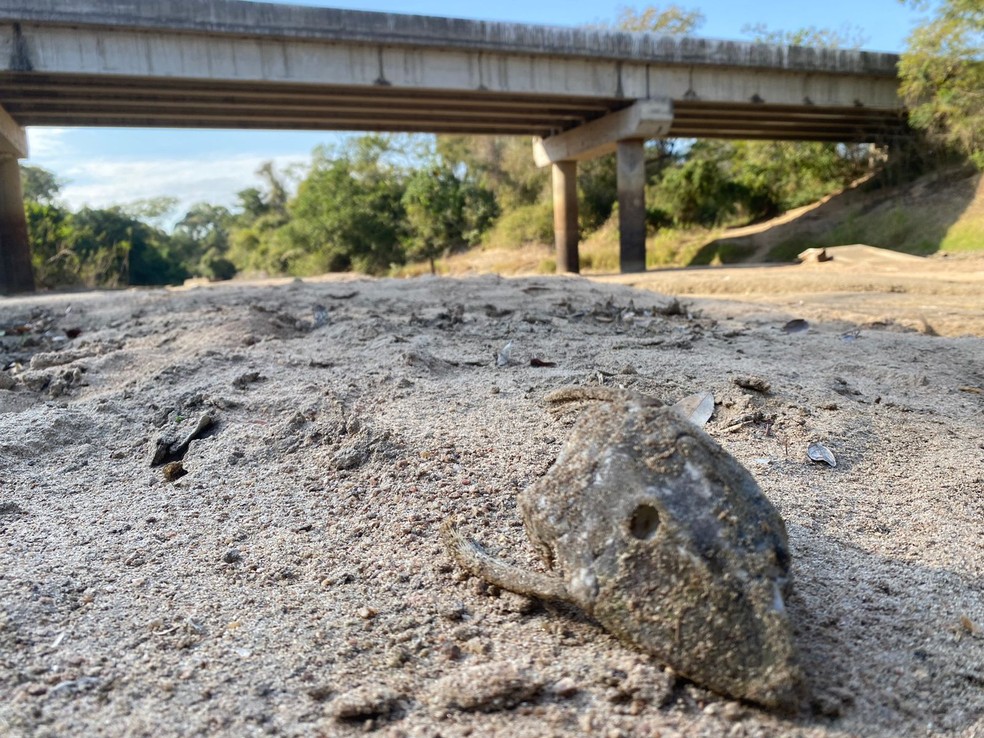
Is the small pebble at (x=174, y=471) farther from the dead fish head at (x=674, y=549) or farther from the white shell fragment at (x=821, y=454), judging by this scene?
the white shell fragment at (x=821, y=454)

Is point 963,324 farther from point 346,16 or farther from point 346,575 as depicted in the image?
point 346,16

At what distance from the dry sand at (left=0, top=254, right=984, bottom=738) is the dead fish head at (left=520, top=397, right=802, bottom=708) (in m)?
0.10

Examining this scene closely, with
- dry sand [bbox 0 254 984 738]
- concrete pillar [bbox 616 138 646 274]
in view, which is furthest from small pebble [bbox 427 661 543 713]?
concrete pillar [bbox 616 138 646 274]

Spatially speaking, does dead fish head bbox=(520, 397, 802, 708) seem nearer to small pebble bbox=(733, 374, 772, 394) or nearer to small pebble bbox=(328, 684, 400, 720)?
small pebble bbox=(328, 684, 400, 720)

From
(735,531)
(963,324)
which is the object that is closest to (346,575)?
(735,531)

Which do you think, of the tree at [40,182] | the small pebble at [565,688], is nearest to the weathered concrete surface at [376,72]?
the small pebble at [565,688]

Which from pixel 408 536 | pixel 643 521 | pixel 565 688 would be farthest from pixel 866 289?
pixel 565 688

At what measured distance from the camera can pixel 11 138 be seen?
1507cm

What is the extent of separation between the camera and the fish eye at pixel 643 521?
181cm

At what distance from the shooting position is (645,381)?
12.6 ft

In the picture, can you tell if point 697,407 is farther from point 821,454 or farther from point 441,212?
point 441,212

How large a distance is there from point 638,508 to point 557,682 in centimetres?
44

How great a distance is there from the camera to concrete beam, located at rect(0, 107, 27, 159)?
14.7 m

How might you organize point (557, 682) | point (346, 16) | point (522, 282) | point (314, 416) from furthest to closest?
point (346, 16), point (522, 282), point (314, 416), point (557, 682)
